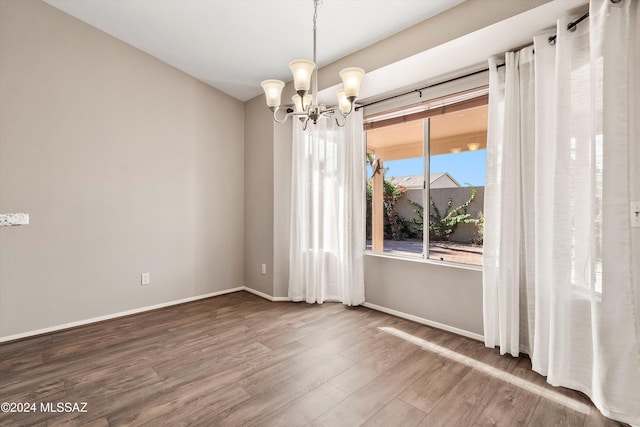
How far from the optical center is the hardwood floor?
1.63m

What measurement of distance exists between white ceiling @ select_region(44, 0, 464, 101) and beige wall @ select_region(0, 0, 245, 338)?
33 cm

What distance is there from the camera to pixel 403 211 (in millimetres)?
3279

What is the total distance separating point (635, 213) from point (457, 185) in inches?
54.0

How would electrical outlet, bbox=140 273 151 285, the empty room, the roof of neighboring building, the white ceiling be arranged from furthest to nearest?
electrical outlet, bbox=140 273 151 285
the roof of neighboring building
the white ceiling
the empty room

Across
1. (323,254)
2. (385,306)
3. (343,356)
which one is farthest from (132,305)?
(385,306)

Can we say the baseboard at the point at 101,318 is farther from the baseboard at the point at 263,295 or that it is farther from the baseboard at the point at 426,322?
the baseboard at the point at 426,322

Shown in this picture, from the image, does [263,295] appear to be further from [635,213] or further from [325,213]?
[635,213]

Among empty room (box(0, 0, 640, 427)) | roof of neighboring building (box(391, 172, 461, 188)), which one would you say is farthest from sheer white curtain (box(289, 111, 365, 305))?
roof of neighboring building (box(391, 172, 461, 188))

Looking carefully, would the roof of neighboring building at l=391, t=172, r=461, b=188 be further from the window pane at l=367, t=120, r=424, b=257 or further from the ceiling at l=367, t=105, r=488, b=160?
the ceiling at l=367, t=105, r=488, b=160

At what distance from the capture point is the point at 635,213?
5.24ft

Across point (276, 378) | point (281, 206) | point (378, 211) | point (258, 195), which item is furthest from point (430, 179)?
point (276, 378)

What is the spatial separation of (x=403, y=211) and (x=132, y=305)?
3.21 meters

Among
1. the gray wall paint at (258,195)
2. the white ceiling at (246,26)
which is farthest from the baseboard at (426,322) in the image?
the white ceiling at (246,26)

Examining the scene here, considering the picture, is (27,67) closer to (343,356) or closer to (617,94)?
(343,356)
